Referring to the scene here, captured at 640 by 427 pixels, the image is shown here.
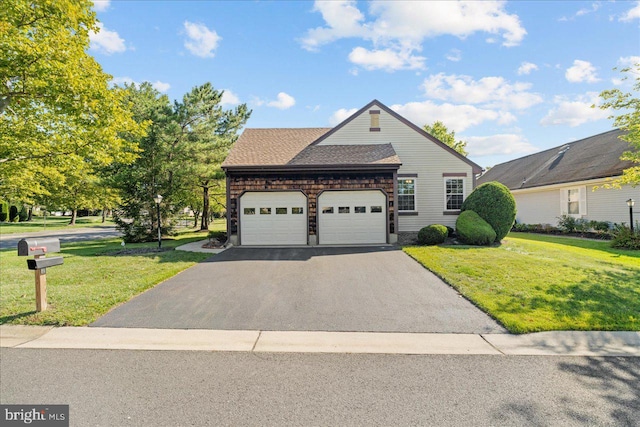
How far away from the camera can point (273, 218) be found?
1466 cm

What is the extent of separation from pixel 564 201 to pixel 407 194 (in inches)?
461

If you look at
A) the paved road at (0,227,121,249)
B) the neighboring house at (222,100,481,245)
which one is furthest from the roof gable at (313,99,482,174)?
the paved road at (0,227,121,249)

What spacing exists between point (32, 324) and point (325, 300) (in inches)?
211

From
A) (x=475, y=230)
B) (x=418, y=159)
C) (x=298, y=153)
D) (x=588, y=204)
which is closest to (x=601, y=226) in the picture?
(x=588, y=204)

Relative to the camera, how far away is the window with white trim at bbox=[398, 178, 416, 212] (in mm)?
16672

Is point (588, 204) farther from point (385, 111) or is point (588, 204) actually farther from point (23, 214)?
point (23, 214)

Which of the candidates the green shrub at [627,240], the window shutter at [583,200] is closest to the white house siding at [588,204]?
the window shutter at [583,200]

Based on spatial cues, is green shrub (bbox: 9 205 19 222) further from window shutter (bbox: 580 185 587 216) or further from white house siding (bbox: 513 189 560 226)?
window shutter (bbox: 580 185 587 216)

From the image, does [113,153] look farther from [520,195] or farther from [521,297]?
[520,195]

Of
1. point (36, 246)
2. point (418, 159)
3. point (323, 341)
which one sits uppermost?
point (418, 159)

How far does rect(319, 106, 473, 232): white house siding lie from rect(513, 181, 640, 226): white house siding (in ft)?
25.8

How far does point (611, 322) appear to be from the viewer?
215 inches

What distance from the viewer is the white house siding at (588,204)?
16344 millimetres

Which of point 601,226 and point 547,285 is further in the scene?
point 601,226
